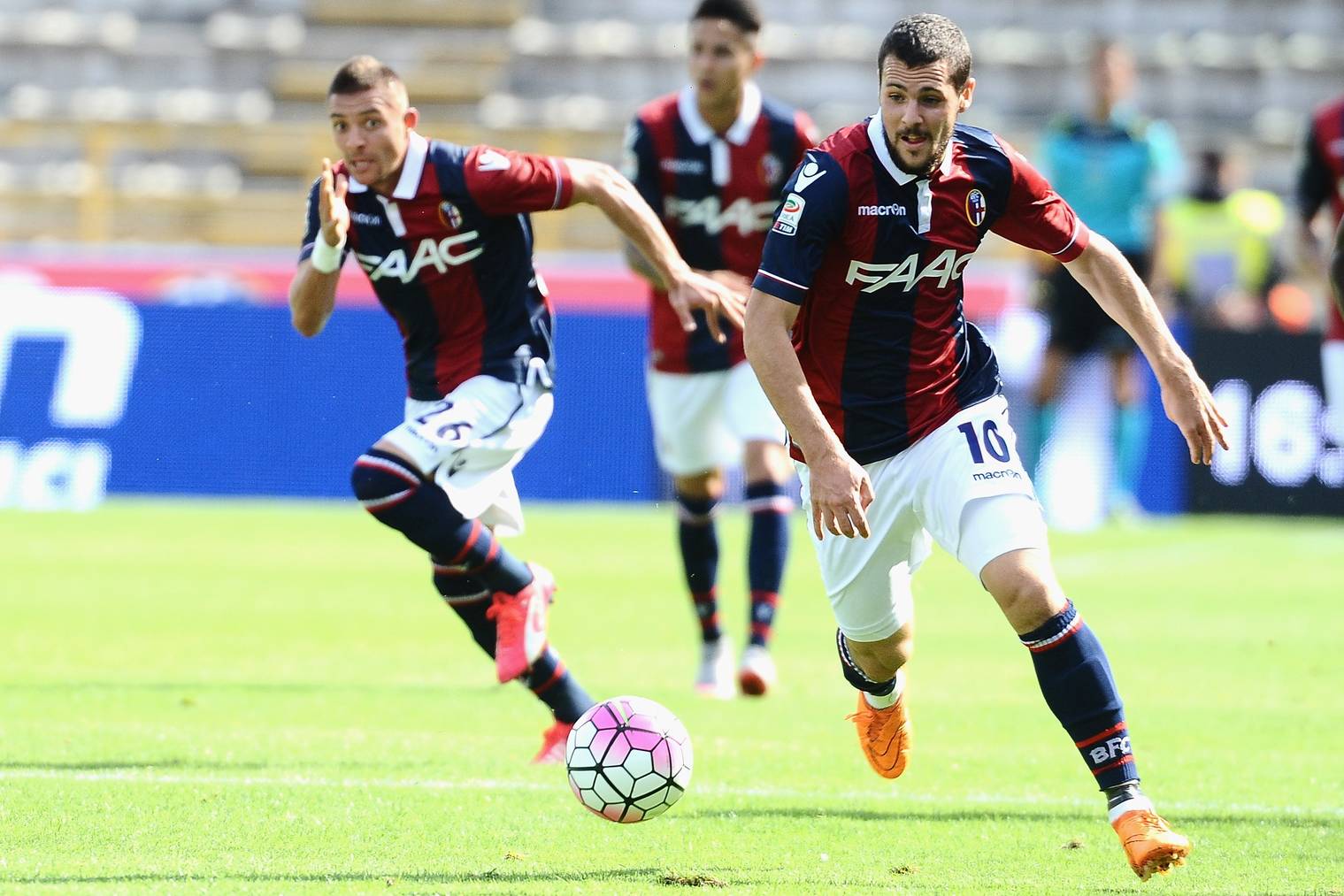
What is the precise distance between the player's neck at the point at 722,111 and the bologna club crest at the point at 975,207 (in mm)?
3157

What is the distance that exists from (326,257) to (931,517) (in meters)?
2.25

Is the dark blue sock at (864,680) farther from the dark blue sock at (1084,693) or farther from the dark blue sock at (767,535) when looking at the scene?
the dark blue sock at (767,535)

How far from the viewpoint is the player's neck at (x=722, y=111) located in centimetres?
830

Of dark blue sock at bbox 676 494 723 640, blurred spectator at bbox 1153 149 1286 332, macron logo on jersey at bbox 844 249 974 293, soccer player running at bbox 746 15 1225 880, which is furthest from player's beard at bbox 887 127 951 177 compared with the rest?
blurred spectator at bbox 1153 149 1286 332

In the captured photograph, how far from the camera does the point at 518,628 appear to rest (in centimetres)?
620

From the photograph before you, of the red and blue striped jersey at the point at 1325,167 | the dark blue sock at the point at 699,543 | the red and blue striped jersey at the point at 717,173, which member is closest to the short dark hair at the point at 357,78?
the red and blue striped jersey at the point at 717,173

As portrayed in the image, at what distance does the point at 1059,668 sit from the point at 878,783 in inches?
55.9

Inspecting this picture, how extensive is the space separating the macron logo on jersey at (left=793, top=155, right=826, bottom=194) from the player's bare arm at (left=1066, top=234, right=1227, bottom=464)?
815 mm

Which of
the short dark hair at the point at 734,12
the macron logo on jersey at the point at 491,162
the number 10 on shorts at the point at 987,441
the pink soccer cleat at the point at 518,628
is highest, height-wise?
the short dark hair at the point at 734,12

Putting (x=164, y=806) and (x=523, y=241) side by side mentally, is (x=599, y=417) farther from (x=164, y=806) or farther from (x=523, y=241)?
(x=164, y=806)

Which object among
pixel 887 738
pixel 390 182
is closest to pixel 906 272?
pixel 887 738

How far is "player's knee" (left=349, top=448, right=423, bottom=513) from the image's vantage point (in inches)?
237

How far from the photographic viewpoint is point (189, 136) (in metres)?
20.9

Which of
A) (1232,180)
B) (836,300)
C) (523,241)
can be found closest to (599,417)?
(1232,180)
